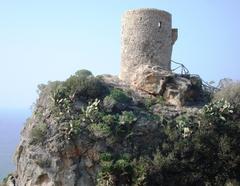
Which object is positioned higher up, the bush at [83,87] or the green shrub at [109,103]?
the bush at [83,87]

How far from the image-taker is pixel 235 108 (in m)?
19.0

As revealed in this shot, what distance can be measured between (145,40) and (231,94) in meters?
4.41

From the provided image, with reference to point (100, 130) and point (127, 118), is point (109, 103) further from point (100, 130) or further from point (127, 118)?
point (100, 130)

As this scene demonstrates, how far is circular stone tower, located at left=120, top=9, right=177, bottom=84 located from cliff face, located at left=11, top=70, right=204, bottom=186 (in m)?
2.47

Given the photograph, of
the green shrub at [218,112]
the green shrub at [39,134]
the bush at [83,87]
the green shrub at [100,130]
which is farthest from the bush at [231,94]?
the green shrub at [39,134]

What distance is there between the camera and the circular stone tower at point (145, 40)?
69.6ft

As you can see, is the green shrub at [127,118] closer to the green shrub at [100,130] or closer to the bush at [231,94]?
the green shrub at [100,130]

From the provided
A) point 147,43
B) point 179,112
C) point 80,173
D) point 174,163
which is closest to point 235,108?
point 179,112

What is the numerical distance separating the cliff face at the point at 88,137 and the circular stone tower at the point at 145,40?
2472mm

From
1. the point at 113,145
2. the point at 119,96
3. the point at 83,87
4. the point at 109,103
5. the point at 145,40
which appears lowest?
the point at 113,145

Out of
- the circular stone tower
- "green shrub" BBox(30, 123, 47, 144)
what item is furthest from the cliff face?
the circular stone tower

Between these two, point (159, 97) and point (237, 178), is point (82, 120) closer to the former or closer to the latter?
point (159, 97)

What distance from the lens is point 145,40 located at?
21.3m

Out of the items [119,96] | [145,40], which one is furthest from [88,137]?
[145,40]
